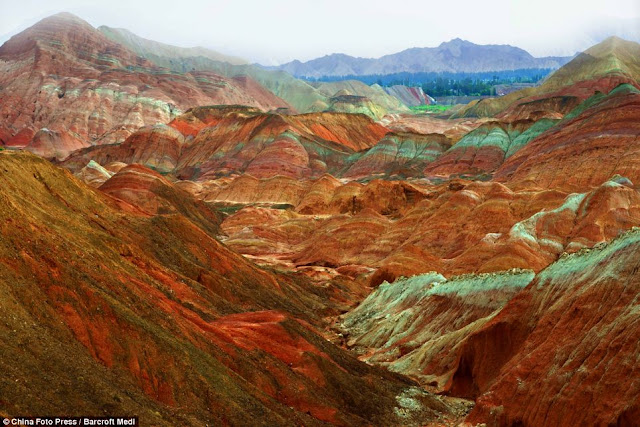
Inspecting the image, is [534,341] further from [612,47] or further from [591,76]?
[612,47]

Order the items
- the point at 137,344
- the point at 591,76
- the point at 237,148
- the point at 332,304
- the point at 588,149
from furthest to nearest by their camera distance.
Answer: the point at 591,76 < the point at 237,148 < the point at 588,149 < the point at 332,304 < the point at 137,344

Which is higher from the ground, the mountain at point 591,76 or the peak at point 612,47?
the peak at point 612,47

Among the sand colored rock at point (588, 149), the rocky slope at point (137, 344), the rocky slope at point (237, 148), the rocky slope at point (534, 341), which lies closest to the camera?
the rocky slope at point (137, 344)

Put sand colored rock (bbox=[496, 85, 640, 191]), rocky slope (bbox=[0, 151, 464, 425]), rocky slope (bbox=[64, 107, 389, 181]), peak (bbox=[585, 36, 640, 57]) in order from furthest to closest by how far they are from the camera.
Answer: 1. peak (bbox=[585, 36, 640, 57])
2. rocky slope (bbox=[64, 107, 389, 181])
3. sand colored rock (bbox=[496, 85, 640, 191])
4. rocky slope (bbox=[0, 151, 464, 425])

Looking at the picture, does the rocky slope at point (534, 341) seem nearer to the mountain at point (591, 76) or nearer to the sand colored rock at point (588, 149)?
the sand colored rock at point (588, 149)

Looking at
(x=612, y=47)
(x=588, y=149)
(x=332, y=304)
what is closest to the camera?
(x=332, y=304)

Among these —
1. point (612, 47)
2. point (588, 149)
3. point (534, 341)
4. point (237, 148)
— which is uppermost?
point (612, 47)

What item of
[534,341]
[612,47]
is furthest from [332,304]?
[612,47]

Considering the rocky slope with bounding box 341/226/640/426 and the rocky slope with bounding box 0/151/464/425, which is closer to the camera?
the rocky slope with bounding box 0/151/464/425

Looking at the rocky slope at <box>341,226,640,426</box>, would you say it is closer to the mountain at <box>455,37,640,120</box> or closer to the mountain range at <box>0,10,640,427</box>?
the mountain range at <box>0,10,640,427</box>

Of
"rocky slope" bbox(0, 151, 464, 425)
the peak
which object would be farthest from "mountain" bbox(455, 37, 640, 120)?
"rocky slope" bbox(0, 151, 464, 425)

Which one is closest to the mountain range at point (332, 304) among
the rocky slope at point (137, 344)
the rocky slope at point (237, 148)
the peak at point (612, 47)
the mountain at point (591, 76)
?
the rocky slope at point (137, 344)
